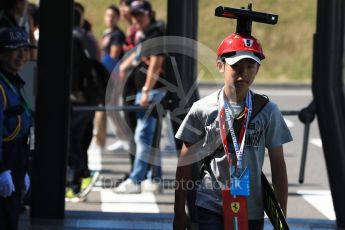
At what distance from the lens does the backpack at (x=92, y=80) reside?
11492 millimetres

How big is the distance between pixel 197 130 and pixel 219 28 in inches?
1040

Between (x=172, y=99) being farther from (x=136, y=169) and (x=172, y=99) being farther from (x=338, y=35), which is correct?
(x=136, y=169)

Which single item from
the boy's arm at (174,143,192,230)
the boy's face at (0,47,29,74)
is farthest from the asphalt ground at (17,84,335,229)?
the boy's arm at (174,143,192,230)

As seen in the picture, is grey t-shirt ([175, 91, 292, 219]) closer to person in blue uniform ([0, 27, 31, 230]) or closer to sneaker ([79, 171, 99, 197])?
person in blue uniform ([0, 27, 31, 230])

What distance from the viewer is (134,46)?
12.9 metres

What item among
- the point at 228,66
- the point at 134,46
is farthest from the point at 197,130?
the point at 134,46

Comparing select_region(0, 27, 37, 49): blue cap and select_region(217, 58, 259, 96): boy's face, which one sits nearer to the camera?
select_region(217, 58, 259, 96): boy's face

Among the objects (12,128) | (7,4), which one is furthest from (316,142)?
(12,128)

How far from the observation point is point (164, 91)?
34.6 feet

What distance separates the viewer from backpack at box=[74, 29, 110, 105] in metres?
11.5

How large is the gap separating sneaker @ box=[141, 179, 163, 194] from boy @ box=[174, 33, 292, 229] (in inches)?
224

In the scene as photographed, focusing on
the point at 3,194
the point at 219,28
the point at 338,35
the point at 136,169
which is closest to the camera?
the point at 3,194

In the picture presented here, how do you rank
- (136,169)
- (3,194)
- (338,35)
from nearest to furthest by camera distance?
1. (3,194)
2. (338,35)
3. (136,169)

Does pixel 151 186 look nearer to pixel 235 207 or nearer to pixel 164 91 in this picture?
pixel 164 91
